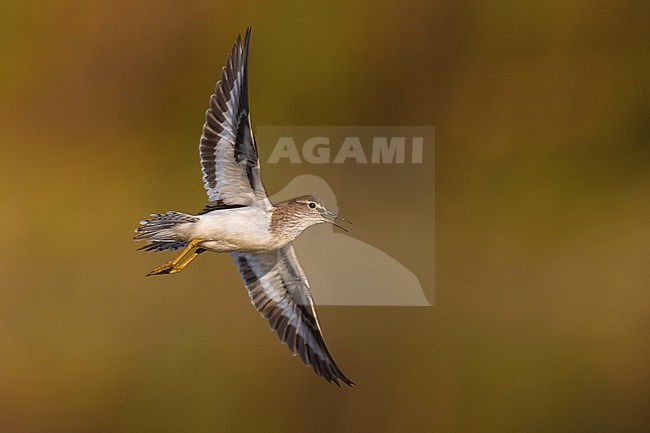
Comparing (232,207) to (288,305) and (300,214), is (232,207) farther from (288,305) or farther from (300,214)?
(288,305)

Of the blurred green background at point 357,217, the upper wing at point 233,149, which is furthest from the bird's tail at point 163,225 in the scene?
the blurred green background at point 357,217

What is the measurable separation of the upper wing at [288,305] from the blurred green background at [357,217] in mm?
3302

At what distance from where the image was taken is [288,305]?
19.8 ft

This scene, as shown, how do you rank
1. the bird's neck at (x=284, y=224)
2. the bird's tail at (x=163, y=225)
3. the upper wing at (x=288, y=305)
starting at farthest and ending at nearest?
1. the upper wing at (x=288, y=305)
2. the bird's neck at (x=284, y=224)
3. the bird's tail at (x=163, y=225)

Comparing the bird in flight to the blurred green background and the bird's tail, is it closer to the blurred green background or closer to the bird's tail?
the bird's tail

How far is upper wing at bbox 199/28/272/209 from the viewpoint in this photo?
537 centimetres

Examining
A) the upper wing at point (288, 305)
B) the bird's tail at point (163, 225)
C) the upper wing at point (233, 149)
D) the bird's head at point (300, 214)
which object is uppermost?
the upper wing at point (233, 149)

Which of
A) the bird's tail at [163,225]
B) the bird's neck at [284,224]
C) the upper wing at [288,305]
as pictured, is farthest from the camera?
the upper wing at [288,305]

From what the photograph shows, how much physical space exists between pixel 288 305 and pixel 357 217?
4.61 meters

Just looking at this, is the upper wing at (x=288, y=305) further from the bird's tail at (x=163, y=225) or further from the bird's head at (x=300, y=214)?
the bird's tail at (x=163, y=225)

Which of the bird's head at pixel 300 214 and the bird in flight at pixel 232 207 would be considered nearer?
the bird in flight at pixel 232 207

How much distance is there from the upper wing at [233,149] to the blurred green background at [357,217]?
164 inches

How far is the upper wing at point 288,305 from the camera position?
5.95 meters

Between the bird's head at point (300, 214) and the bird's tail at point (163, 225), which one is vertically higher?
the bird's head at point (300, 214)
